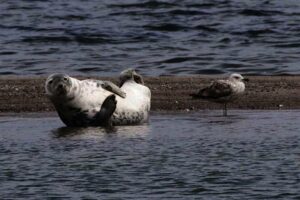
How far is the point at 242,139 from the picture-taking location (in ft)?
41.2

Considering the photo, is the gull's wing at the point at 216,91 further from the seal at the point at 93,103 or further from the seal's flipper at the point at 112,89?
the seal's flipper at the point at 112,89

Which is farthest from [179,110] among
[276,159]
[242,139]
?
[276,159]

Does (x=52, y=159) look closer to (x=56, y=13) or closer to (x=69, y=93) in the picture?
(x=69, y=93)

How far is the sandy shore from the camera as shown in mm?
15914

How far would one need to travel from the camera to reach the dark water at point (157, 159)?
9.72 m

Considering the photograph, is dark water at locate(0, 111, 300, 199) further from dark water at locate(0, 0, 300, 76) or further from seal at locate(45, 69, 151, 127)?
dark water at locate(0, 0, 300, 76)

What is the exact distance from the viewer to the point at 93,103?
13.5 m

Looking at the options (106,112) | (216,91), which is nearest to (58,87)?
(106,112)

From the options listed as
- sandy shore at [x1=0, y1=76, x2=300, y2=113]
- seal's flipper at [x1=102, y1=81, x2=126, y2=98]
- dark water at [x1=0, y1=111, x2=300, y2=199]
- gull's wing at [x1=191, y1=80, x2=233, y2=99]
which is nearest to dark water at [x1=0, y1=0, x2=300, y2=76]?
sandy shore at [x1=0, y1=76, x2=300, y2=113]

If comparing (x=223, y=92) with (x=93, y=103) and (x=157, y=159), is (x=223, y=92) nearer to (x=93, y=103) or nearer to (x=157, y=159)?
(x=93, y=103)

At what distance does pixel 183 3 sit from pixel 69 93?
19.6 m

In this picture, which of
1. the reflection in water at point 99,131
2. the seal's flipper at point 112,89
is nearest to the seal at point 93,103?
the seal's flipper at point 112,89

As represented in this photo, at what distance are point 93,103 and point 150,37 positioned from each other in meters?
12.3

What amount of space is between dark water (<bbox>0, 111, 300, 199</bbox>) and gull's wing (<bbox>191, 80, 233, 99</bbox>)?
23.9 inches
